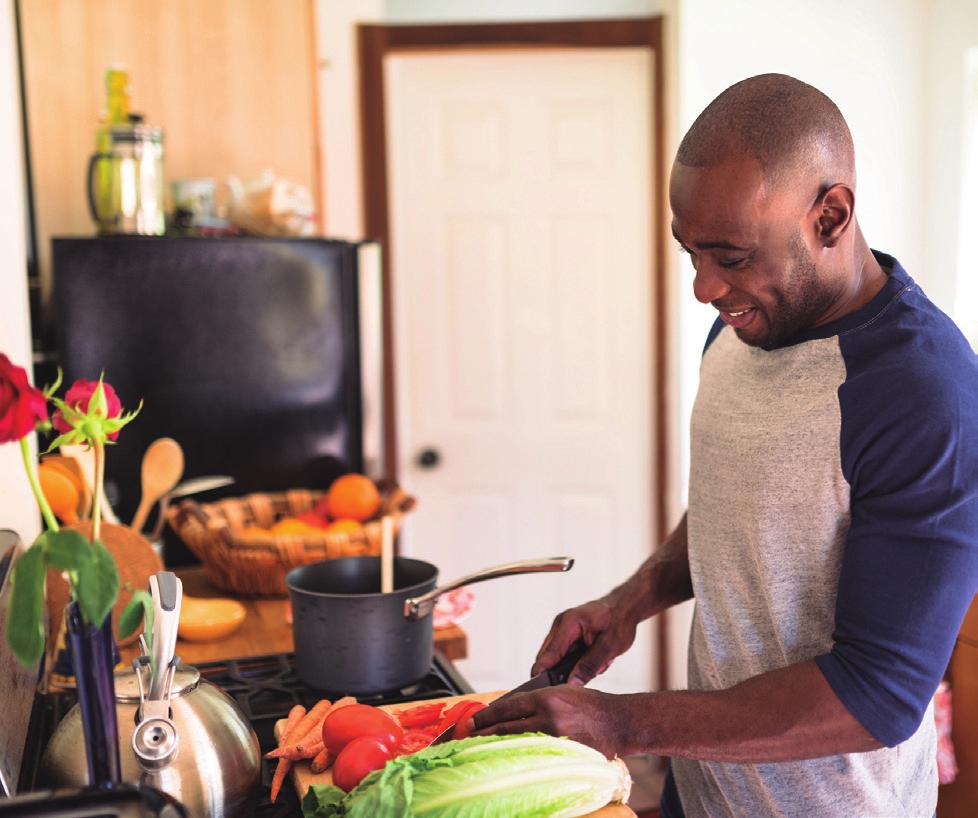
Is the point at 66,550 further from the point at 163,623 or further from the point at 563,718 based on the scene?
the point at 563,718

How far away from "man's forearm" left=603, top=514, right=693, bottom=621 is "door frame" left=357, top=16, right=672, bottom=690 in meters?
2.05

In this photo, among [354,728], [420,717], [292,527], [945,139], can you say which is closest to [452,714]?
[420,717]

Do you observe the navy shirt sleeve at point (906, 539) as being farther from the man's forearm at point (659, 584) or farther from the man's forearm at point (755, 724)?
→ the man's forearm at point (659, 584)

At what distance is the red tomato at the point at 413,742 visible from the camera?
1.22m

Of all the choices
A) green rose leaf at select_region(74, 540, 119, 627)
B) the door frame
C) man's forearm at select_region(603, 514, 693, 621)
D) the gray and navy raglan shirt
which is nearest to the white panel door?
the door frame

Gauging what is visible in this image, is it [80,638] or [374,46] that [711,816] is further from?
[374,46]

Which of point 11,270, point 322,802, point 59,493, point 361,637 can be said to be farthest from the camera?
point 59,493

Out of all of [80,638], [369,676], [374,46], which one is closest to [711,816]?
[369,676]

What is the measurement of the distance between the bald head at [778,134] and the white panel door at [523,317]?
243 centimetres

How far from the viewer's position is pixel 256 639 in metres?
1.82

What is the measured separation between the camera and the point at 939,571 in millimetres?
1129

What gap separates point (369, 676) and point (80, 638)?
64 centimetres

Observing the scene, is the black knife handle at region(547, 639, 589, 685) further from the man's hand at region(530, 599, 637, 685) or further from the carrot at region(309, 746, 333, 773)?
the carrot at region(309, 746, 333, 773)

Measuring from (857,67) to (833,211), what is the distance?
259cm
